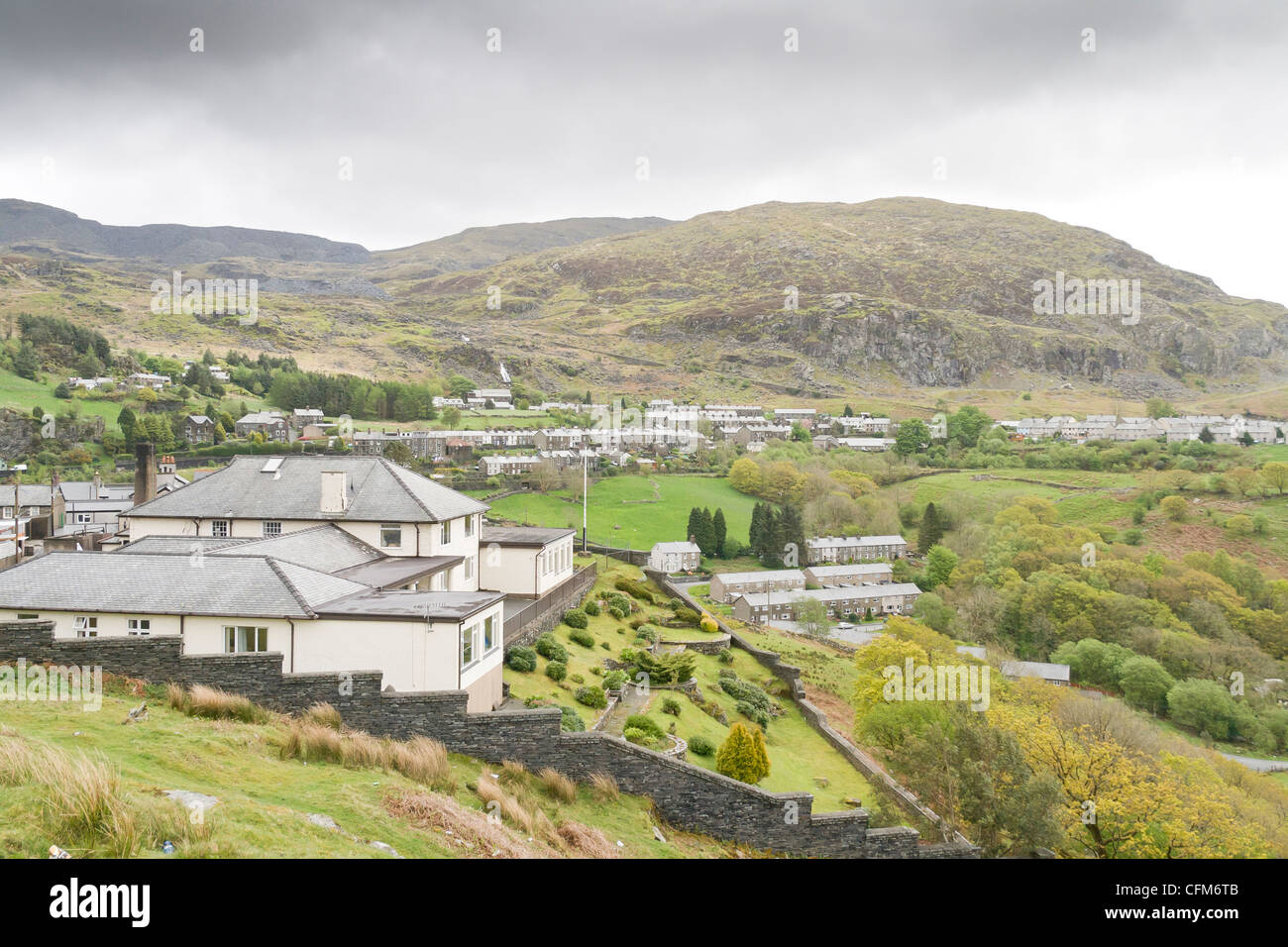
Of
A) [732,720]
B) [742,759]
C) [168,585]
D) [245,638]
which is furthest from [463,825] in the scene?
[732,720]

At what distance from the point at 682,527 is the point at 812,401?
404 feet

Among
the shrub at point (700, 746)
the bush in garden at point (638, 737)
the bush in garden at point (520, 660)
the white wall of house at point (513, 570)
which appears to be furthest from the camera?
the white wall of house at point (513, 570)

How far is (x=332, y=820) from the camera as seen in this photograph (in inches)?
392

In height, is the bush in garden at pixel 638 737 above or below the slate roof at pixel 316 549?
below

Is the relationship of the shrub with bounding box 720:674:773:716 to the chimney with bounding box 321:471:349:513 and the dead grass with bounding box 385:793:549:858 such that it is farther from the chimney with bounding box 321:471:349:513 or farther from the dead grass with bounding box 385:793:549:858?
the dead grass with bounding box 385:793:549:858

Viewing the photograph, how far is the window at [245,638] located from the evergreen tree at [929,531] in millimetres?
90915

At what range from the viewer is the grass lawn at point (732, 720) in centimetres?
2314

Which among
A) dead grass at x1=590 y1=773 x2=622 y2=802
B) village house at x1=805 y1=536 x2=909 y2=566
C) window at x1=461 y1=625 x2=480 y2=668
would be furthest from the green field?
dead grass at x1=590 y1=773 x2=622 y2=802

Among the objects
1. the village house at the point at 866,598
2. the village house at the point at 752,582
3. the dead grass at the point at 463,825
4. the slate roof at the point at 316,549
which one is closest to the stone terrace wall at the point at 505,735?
the dead grass at the point at 463,825

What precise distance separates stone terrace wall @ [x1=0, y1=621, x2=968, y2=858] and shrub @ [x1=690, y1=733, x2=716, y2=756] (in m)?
6.45

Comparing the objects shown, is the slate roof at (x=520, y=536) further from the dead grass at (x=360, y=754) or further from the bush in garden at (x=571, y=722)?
the dead grass at (x=360, y=754)

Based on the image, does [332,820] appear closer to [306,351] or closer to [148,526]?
[148,526]

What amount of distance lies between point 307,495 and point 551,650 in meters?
12.2

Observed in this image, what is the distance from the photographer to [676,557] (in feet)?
250
